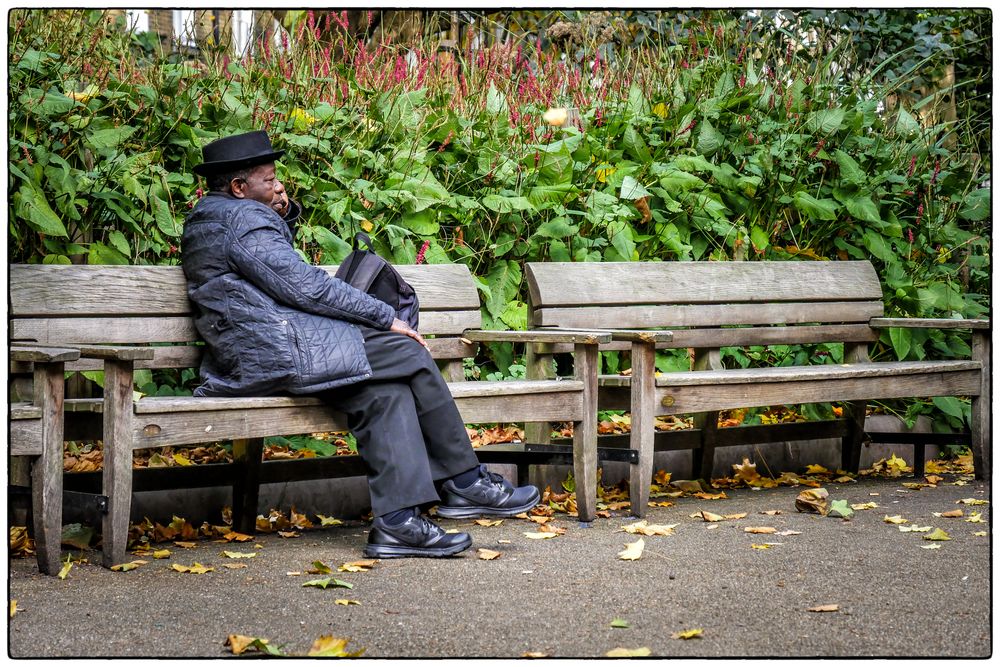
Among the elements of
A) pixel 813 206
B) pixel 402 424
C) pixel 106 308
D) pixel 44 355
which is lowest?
pixel 402 424

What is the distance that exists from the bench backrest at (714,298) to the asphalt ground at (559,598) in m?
1.07

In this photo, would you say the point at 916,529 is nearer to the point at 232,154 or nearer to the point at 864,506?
the point at 864,506

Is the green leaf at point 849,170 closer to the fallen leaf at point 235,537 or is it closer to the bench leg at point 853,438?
the bench leg at point 853,438

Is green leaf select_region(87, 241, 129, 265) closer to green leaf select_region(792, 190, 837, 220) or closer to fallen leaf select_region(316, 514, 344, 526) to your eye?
fallen leaf select_region(316, 514, 344, 526)

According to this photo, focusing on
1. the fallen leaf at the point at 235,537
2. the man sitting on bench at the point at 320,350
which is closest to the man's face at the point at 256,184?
the man sitting on bench at the point at 320,350

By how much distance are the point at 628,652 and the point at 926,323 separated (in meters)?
3.49

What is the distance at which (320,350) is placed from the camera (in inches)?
152

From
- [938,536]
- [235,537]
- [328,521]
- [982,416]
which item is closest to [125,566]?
[235,537]

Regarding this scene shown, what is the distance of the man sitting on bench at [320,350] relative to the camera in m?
3.85

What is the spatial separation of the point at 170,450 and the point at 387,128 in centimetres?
174

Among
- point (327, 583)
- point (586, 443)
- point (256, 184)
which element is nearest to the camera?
point (327, 583)

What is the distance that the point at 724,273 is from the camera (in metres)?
5.55

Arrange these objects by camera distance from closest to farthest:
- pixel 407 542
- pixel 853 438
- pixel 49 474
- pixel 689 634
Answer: pixel 689 634, pixel 49 474, pixel 407 542, pixel 853 438

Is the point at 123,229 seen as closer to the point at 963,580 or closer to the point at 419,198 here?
the point at 419,198
